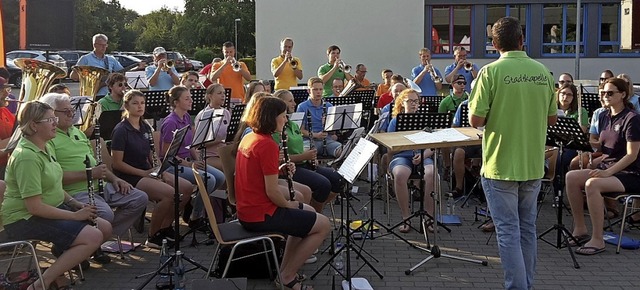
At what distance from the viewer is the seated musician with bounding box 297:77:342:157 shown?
325 inches

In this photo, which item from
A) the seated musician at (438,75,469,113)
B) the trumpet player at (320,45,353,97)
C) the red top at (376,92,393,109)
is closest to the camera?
the seated musician at (438,75,469,113)

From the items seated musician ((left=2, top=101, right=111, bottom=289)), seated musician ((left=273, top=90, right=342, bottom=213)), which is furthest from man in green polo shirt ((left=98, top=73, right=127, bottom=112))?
seated musician ((left=2, top=101, right=111, bottom=289))

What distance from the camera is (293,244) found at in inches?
199

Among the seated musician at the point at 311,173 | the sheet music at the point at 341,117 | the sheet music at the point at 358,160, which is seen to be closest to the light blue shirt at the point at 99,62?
the sheet music at the point at 341,117

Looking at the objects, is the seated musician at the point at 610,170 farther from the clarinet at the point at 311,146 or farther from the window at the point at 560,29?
the window at the point at 560,29

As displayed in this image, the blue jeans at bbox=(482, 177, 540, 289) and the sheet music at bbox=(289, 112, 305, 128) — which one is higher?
the sheet music at bbox=(289, 112, 305, 128)

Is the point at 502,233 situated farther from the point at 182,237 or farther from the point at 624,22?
the point at 624,22

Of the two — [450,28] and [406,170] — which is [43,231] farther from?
[450,28]

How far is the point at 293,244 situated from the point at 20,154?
6.74 feet

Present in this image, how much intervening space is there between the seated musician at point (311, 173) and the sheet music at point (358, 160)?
130cm

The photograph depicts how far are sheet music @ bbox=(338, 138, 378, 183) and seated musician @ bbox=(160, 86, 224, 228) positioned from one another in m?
2.06

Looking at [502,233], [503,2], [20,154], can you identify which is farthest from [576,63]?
[20,154]

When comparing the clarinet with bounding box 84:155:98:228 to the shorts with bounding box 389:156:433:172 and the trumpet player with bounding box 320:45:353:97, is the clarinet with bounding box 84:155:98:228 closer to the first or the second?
the shorts with bounding box 389:156:433:172

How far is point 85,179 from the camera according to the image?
5527 mm
